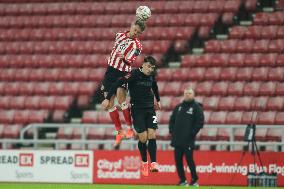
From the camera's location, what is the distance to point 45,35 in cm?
2716

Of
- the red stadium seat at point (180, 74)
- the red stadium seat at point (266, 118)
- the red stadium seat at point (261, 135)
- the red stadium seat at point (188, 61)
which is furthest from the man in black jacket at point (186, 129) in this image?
the red stadium seat at point (188, 61)

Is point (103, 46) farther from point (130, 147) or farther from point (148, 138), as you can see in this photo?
point (148, 138)

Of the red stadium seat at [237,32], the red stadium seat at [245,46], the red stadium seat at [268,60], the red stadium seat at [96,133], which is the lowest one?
the red stadium seat at [96,133]

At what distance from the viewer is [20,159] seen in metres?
21.3

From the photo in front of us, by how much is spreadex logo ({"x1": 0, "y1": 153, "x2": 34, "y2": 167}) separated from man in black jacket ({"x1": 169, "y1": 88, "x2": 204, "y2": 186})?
3.95 metres

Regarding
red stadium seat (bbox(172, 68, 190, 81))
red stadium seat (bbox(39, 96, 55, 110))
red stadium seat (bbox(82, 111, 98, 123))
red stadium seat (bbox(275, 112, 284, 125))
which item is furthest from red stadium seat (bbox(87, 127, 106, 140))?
red stadium seat (bbox(275, 112, 284, 125))

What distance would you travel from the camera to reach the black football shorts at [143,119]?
15398 millimetres

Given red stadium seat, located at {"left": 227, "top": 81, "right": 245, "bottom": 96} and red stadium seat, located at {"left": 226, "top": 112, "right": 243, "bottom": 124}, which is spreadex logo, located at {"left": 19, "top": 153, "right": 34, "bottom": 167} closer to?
red stadium seat, located at {"left": 226, "top": 112, "right": 243, "bottom": 124}

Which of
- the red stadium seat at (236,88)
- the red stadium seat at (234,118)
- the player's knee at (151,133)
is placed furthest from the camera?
the red stadium seat at (236,88)

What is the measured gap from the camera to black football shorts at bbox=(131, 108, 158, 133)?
15398 mm

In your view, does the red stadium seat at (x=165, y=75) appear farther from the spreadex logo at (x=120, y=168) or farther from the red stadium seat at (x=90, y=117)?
the spreadex logo at (x=120, y=168)

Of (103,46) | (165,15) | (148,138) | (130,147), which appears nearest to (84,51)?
(103,46)

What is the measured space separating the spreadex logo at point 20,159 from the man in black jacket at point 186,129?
3949mm

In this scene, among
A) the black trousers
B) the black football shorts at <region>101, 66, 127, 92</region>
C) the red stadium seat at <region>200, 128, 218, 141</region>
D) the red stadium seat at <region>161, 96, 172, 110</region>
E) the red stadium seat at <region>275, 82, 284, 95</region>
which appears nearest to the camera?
the black football shorts at <region>101, 66, 127, 92</region>
